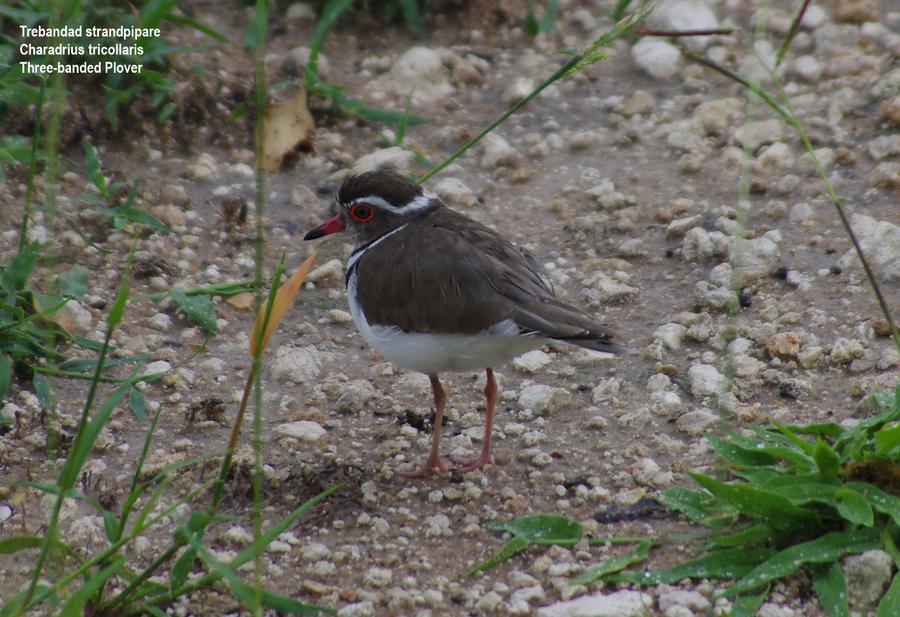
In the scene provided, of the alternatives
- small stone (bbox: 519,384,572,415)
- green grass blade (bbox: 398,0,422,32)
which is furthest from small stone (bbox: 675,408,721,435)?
green grass blade (bbox: 398,0,422,32)

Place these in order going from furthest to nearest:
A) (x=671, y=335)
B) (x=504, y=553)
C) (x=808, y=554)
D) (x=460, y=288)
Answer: (x=671, y=335) < (x=460, y=288) < (x=504, y=553) < (x=808, y=554)

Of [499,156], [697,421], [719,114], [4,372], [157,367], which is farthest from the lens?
[719,114]

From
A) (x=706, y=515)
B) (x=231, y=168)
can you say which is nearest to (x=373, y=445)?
(x=706, y=515)

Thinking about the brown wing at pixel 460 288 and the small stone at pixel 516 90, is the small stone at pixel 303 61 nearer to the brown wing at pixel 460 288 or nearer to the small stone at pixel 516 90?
the small stone at pixel 516 90

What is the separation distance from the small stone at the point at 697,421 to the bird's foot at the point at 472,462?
0.92 metres

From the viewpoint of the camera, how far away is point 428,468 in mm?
5426

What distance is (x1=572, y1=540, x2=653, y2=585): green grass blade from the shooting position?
170 inches

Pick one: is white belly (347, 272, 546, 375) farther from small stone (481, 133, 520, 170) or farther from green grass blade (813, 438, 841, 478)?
small stone (481, 133, 520, 170)

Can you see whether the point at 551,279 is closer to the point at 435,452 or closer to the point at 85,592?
the point at 435,452

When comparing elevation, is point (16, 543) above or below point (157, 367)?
below

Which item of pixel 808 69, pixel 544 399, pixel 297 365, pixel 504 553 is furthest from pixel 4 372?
pixel 808 69

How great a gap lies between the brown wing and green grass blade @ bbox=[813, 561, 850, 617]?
1.25 meters

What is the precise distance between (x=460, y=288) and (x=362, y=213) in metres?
1.14

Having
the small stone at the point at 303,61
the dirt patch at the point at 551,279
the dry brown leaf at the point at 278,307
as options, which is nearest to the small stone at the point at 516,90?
the dirt patch at the point at 551,279
